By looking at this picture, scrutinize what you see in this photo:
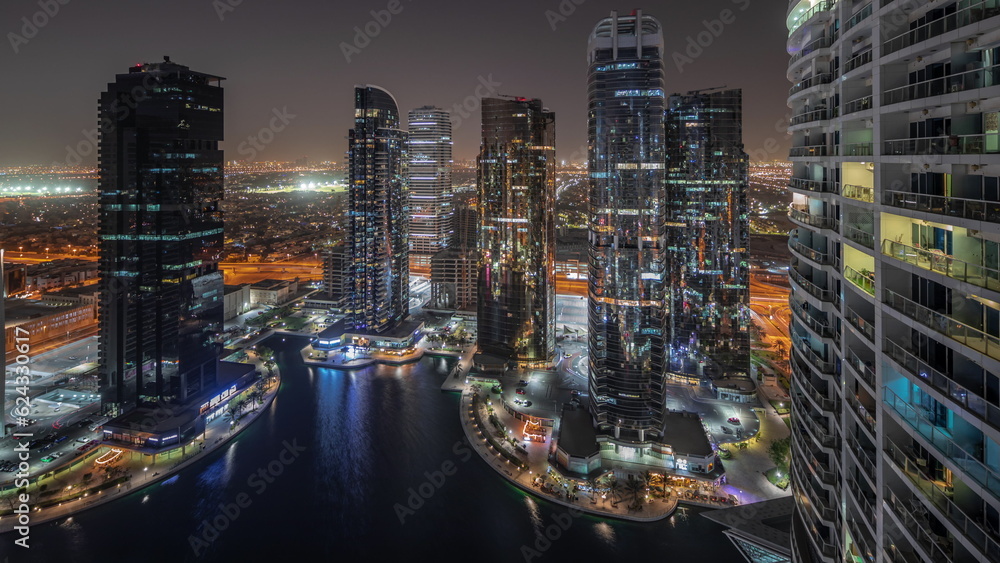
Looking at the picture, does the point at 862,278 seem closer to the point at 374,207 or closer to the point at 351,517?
the point at 351,517

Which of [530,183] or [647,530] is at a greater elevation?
[530,183]

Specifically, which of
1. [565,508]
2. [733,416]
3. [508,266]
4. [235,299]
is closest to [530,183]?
[508,266]

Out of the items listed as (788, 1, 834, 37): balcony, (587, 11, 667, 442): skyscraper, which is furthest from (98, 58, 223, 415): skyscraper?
(788, 1, 834, 37): balcony

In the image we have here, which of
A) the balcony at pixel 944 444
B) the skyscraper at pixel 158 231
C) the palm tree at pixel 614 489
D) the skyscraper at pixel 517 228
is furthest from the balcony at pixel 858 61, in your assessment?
the skyscraper at pixel 158 231

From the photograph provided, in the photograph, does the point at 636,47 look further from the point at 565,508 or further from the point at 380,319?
the point at 380,319

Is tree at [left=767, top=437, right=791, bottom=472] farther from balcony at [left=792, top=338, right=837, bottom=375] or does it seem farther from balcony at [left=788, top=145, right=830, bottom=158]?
balcony at [left=788, top=145, right=830, bottom=158]
